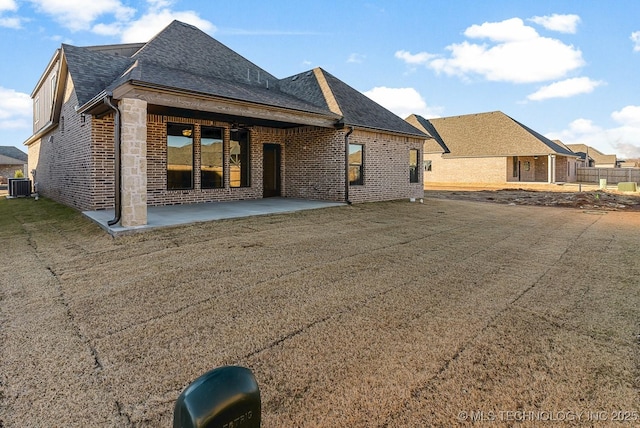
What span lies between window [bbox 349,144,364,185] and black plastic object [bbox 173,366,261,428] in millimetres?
11679

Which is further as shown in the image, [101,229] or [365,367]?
[101,229]

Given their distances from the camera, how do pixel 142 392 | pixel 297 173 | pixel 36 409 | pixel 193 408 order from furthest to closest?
pixel 297 173 < pixel 142 392 < pixel 36 409 < pixel 193 408

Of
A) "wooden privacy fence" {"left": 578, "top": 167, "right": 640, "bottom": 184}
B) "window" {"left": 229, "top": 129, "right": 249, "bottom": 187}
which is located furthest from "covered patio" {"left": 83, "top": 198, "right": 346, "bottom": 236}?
"wooden privacy fence" {"left": 578, "top": 167, "right": 640, "bottom": 184}

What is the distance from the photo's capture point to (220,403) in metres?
1.32

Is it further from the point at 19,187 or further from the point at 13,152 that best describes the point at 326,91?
the point at 13,152

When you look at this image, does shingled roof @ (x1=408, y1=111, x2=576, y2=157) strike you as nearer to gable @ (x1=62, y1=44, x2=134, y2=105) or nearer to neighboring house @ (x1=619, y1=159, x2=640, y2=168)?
gable @ (x1=62, y1=44, x2=134, y2=105)

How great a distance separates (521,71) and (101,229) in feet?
141

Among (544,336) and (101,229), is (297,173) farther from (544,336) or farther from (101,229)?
(544,336)

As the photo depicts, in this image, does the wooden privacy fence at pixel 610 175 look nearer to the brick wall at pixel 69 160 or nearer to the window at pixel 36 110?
the brick wall at pixel 69 160

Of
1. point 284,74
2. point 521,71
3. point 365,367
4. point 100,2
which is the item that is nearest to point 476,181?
point 521,71

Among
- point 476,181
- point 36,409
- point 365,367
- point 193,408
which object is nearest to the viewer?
point 193,408

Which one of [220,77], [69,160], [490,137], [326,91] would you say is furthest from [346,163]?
[490,137]

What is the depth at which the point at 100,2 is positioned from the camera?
10945 millimetres

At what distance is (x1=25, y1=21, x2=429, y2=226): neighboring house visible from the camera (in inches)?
322
